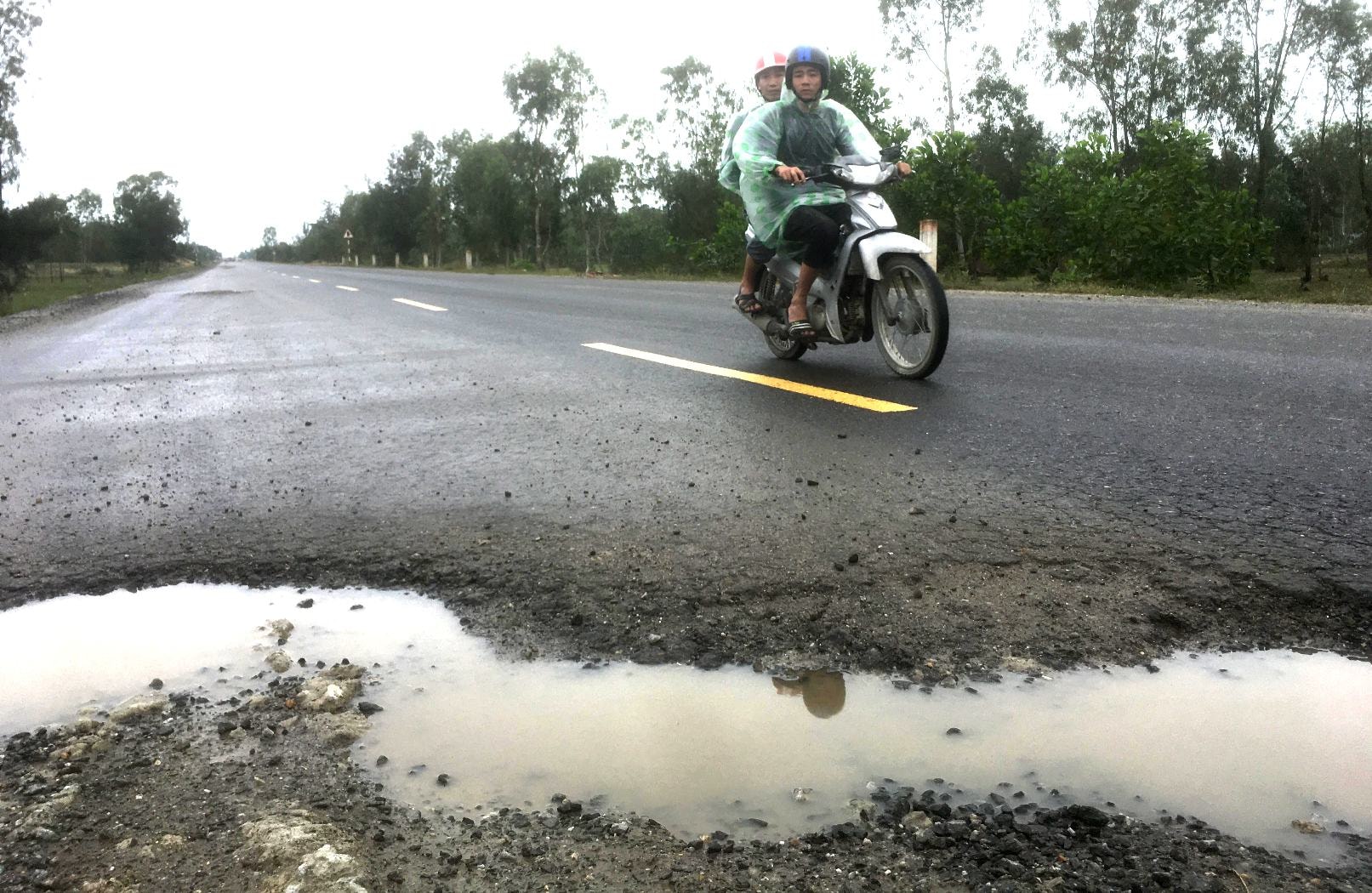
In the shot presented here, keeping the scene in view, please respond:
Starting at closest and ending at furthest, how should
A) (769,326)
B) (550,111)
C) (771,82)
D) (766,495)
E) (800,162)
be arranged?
1. (766,495)
2. (800,162)
3. (771,82)
4. (769,326)
5. (550,111)

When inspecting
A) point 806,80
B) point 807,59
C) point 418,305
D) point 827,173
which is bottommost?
point 418,305

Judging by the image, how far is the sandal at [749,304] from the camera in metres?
6.87

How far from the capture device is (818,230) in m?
5.89

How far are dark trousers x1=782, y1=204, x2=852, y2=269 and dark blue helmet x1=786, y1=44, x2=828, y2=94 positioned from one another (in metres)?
0.75

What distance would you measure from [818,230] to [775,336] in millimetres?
1196

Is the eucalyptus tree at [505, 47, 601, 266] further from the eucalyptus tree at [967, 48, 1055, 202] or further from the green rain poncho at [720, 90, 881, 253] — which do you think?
the green rain poncho at [720, 90, 881, 253]

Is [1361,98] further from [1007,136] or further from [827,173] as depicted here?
[827,173]

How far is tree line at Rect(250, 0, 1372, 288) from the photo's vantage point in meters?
17.7

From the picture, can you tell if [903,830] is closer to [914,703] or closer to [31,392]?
[914,703]

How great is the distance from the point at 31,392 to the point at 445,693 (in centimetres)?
639

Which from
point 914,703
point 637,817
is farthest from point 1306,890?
point 637,817

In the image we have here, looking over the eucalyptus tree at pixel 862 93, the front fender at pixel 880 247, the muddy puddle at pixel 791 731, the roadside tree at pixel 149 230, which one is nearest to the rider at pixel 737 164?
the front fender at pixel 880 247

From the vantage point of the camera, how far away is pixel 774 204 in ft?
20.2

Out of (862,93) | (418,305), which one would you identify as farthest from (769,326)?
(862,93)
